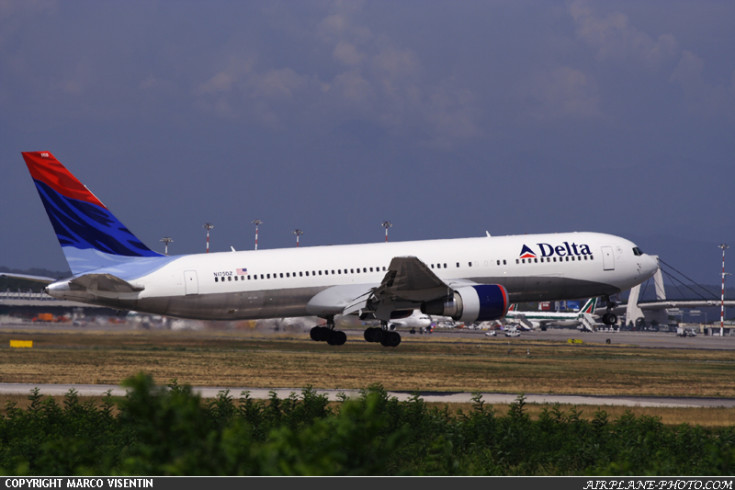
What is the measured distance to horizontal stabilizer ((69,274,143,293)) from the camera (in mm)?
43875

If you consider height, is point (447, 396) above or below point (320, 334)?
below

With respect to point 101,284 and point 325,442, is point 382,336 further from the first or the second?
point 325,442

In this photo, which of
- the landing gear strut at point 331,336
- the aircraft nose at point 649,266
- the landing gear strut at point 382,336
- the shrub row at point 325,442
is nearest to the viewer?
the shrub row at point 325,442

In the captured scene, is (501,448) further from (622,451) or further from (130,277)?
(130,277)

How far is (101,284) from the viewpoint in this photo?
4409 cm

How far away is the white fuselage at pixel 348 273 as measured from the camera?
45.4 metres

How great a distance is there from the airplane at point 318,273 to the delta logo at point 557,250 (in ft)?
0.20

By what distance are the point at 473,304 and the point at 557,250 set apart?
7.00m

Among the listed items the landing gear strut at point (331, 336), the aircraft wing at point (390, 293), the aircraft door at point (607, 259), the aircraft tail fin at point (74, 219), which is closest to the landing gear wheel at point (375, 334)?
the aircraft wing at point (390, 293)

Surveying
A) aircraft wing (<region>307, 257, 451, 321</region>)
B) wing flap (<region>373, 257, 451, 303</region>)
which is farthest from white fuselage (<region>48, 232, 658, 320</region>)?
wing flap (<region>373, 257, 451, 303</region>)

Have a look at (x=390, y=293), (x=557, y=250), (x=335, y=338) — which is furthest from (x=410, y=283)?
(x=557, y=250)

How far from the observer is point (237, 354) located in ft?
158

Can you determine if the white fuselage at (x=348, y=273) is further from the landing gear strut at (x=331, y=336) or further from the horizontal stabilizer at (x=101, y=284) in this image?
the landing gear strut at (x=331, y=336)

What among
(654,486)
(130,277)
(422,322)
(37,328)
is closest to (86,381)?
(130,277)
